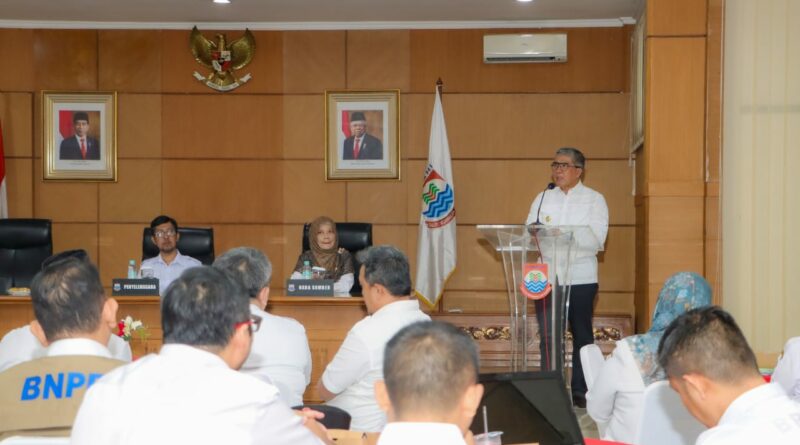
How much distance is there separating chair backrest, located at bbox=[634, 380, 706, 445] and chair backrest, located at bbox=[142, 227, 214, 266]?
14.3ft

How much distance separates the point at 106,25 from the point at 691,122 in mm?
4923

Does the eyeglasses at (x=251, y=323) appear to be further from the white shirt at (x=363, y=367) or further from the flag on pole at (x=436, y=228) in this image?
the flag on pole at (x=436, y=228)

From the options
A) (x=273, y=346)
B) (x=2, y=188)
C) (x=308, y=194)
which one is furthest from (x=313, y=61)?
(x=273, y=346)

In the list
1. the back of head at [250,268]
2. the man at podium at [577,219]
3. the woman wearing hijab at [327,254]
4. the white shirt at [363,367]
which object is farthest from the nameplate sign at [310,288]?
the white shirt at [363,367]

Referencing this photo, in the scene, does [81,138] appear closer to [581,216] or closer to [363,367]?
[581,216]

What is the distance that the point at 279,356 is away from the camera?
3.25 meters

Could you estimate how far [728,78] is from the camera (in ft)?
18.8

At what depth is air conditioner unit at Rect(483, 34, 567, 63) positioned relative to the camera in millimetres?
7910

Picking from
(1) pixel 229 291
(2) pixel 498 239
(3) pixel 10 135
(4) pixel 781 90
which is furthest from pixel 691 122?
(3) pixel 10 135

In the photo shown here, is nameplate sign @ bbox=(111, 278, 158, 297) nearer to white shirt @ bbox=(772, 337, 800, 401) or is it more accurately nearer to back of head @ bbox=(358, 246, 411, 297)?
back of head @ bbox=(358, 246, 411, 297)

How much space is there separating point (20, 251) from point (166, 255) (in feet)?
4.09

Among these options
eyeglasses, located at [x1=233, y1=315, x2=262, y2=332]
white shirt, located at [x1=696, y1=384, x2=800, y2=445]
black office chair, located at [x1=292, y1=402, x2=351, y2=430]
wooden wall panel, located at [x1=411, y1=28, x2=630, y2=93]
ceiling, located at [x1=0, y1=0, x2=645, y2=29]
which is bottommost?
black office chair, located at [x1=292, y1=402, x2=351, y2=430]

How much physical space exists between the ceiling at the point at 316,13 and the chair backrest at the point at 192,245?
6.21 ft

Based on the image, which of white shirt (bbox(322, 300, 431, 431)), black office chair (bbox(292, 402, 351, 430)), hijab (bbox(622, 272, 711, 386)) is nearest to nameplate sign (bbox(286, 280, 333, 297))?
white shirt (bbox(322, 300, 431, 431))
